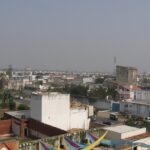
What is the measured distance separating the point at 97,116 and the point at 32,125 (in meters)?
10.4

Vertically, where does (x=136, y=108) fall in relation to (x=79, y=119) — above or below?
below

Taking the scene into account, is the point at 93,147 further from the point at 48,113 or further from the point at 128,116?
the point at 128,116

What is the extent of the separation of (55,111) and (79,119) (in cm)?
214

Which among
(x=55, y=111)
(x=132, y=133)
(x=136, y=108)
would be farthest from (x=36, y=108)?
(x=136, y=108)

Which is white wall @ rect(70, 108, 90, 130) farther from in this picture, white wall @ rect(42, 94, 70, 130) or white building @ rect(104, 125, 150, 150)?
white building @ rect(104, 125, 150, 150)

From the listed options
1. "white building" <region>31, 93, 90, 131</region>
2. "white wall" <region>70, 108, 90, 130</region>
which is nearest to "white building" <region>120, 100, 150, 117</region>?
"white wall" <region>70, 108, 90, 130</region>

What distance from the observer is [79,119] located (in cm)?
1920

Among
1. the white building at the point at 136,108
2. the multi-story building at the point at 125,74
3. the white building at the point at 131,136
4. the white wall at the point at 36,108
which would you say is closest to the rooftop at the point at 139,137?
the white building at the point at 131,136

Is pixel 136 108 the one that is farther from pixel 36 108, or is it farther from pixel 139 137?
pixel 139 137

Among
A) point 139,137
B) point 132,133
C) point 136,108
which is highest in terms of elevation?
point 132,133

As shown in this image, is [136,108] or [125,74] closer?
[136,108]

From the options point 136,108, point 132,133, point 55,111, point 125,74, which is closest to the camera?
point 132,133

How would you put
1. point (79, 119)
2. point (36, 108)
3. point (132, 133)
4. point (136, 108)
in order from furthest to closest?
point (136, 108)
point (79, 119)
point (36, 108)
point (132, 133)

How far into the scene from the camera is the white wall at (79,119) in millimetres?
18750
